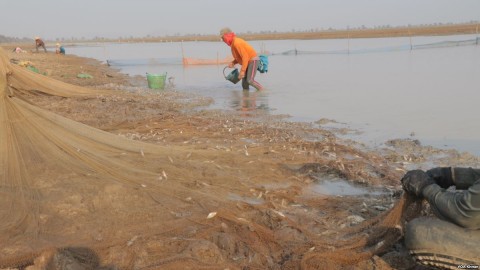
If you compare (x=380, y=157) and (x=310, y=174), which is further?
(x=380, y=157)

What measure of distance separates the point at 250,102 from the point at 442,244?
9.49m

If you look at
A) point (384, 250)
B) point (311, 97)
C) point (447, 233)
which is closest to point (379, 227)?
point (384, 250)

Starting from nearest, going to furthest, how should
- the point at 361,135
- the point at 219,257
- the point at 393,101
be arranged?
1. the point at 219,257
2. the point at 361,135
3. the point at 393,101

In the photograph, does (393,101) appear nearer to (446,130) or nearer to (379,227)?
(446,130)

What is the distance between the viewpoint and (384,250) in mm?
3266

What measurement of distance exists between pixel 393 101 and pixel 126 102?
266 inches

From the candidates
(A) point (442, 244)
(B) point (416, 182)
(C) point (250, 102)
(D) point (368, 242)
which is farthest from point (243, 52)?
(A) point (442, 244)

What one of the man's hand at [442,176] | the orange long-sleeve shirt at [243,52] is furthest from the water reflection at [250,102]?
the man's hand at [442,176]

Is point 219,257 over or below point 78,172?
below

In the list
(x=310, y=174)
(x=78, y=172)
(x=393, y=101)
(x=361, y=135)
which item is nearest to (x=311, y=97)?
(x=393, y=101)

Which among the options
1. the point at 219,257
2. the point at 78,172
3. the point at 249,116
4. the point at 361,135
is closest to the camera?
the point at 219,257

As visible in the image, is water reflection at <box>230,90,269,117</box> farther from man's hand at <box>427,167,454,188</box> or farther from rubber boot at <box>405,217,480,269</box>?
rubber boot at <box>405,217,480,269</box>

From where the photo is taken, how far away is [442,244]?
2898 mm

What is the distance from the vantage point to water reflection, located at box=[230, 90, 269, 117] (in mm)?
10548
